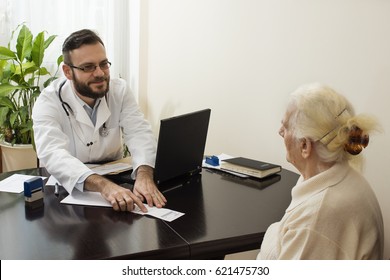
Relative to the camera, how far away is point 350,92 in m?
1.87

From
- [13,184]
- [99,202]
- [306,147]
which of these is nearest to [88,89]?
[13,184]

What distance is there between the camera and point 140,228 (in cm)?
143

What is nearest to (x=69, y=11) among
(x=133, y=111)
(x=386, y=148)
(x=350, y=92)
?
(x=133, y=111)

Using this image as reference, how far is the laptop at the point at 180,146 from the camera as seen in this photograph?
5.73 ft

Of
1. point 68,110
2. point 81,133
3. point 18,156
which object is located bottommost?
point 18,156

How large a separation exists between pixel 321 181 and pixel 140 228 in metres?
0.61

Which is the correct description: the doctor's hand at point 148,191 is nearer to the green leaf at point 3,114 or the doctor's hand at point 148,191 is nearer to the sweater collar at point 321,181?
the sweater collar at point 321,181

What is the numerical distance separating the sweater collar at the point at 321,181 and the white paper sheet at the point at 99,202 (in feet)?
1.62

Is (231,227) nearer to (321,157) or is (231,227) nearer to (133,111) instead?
(321,157)

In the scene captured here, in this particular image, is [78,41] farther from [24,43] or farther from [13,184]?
[24,43]

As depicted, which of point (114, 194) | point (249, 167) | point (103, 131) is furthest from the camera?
point (103, 131)

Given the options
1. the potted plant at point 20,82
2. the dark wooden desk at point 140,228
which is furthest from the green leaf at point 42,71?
the dark wooden desk at point 140,228

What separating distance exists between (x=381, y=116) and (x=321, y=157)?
66cm

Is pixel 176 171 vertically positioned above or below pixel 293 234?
below
